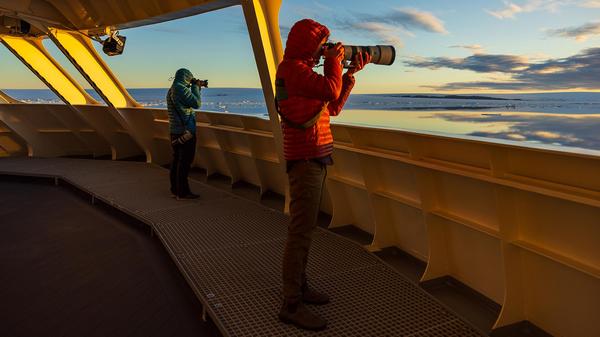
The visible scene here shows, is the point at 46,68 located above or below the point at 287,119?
above

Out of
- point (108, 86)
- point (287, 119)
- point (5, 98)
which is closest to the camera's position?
point (287, 119)

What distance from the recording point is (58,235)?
5.73 meters

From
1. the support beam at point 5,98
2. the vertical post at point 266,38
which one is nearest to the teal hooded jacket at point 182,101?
the vertical post at point 266,38

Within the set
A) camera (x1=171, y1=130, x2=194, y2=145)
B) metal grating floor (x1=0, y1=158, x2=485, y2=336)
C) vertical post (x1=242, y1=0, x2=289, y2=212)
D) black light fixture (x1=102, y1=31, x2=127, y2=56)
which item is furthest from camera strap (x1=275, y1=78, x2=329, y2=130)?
black light fixture (x1=102, y1=31, x2=127, y2=56)

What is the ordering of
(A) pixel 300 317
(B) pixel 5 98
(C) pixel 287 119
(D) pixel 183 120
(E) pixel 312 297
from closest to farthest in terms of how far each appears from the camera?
(C) pixel 287 119 → (A) pixel 300 317 → (E) pixel 312 297 → (D) pixel 183 120 → (B) pixel 5 98

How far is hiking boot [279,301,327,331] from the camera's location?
2.93 metres

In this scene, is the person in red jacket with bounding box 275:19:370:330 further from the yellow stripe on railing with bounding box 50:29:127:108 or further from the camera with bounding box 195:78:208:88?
the yellow stripe on railing with bounding box 50:29:127:108

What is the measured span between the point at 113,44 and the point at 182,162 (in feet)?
11.9

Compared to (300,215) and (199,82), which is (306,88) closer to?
(300,215)

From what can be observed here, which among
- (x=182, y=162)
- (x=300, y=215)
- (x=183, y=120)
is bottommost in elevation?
(x=182, y=162)

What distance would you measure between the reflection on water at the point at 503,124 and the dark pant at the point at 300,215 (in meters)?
0.75

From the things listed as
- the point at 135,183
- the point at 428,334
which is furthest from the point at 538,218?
the point at 135,183

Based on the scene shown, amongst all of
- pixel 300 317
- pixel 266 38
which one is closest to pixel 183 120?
pixel 266 38

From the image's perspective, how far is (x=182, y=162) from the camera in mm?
6523
